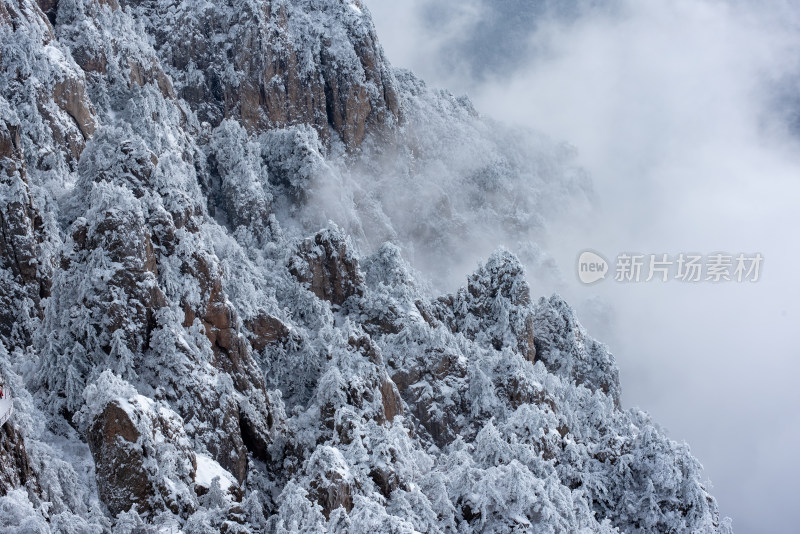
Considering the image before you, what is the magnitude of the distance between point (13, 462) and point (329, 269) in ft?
166

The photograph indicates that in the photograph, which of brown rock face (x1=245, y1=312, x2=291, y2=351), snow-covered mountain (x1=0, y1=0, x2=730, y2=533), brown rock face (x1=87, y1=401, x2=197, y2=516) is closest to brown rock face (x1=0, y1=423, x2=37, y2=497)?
snow-covered mountain (x1=0, y1=0, x2=730, y2=533)

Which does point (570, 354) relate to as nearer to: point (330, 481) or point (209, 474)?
point (330, 481)

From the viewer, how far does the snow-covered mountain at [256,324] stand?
53.1m

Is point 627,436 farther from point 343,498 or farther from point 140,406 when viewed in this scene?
point 140,406

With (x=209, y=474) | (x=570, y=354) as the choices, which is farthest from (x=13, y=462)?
(x=570, y=354)

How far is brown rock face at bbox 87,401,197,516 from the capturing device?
49312 millimetres

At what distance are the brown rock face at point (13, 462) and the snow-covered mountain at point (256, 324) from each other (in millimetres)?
174

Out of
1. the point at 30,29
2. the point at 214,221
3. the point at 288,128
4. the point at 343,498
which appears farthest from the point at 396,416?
the point at 288,128

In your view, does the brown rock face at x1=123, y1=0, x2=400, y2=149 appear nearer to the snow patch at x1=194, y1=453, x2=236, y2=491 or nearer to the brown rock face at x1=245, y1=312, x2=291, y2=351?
the brown rock face at x1=245, y1=312, x2=291, y2=351

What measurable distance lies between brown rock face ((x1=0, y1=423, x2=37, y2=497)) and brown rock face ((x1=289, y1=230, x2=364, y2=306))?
153ft

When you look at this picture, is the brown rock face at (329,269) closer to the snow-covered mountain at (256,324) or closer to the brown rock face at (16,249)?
the snow-covered mountain at (256,324)

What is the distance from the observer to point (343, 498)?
182 feet

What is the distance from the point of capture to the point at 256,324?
7706cm

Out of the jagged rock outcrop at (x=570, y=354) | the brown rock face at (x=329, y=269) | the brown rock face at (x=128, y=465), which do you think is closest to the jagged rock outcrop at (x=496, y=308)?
the jagged rock outcrop at (x=570, y=354)
